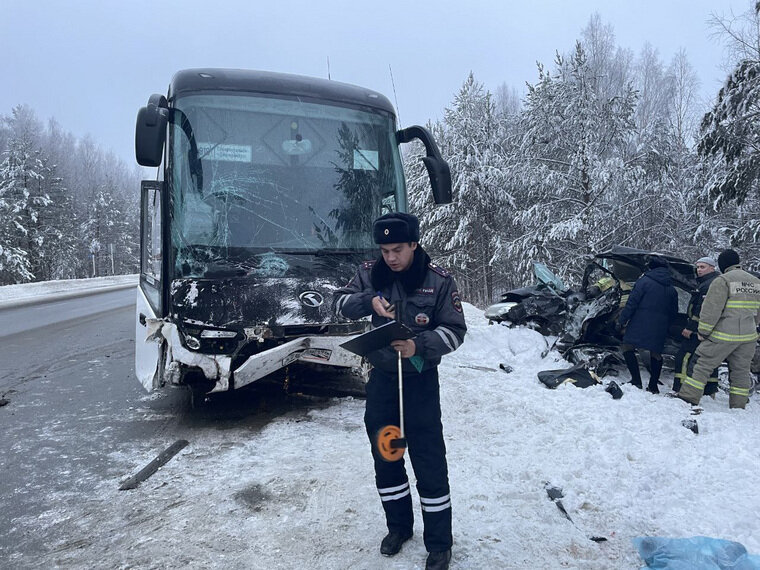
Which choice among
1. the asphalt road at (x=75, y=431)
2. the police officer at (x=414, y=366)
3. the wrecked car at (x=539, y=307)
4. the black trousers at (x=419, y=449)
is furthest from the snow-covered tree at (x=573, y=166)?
the black trousers at (x=419, y=449)

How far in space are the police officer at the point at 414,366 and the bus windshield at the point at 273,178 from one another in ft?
7.68

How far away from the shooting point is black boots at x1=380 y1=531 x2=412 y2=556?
2.96 meters

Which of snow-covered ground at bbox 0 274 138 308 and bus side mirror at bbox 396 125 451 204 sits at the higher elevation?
bus side mirror at bbox 396 125 451 204

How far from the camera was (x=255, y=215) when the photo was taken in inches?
199

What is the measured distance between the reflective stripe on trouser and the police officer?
472cm

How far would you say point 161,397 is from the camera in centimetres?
623

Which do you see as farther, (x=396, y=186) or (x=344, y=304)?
(x=396, y=186)

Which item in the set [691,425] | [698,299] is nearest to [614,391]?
[691,425]

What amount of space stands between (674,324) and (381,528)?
20.0 ft

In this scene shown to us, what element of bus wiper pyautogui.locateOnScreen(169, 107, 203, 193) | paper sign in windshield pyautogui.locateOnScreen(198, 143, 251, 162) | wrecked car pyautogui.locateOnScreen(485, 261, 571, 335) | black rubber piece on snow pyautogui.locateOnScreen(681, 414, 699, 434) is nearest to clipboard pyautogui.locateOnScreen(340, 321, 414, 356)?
bus wiper pyautogui.locateOnScreen(169, 107, 203, 193)

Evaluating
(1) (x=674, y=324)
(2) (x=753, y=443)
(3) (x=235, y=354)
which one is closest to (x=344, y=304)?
(3) (x=235, y=354)

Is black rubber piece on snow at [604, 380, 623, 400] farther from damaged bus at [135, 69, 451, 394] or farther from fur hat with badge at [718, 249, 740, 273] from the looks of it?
damaged bus at [135, 69, 451, 394]

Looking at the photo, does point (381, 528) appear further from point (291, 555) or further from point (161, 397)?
point (161, 397)

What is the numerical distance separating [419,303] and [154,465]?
9.30 ft
